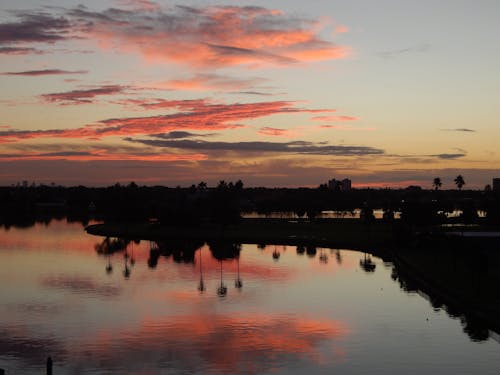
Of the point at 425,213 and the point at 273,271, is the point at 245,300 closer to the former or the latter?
the point at 273,271

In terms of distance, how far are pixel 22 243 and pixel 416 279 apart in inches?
2920

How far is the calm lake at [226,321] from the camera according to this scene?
36.6 metres

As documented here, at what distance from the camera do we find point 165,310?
5241 cm

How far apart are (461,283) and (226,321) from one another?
2198cm

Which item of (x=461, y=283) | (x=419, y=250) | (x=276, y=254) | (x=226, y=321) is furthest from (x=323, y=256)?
(x=226, y=321)

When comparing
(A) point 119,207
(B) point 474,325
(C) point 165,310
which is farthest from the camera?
(A) point 119,207

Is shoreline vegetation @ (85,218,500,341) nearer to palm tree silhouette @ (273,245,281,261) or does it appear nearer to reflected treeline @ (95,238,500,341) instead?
reflected treeline @ (95,238,500,341)

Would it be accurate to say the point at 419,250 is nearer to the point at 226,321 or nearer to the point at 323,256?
the point at 323,256

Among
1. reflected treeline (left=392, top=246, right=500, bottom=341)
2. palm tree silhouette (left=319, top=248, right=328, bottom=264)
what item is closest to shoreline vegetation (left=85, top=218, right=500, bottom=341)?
reflected treeline (left=392, top=246, right=500, bottom=341)

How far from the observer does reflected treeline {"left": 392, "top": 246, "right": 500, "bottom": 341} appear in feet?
149

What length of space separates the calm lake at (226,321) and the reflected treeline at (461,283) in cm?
95

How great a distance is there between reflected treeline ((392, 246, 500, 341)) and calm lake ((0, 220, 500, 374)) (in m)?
0.95

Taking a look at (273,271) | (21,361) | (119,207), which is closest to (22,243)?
(119,207)

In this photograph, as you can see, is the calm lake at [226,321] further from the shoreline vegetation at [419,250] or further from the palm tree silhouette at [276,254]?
the palm tree silhouette at [276,254]
